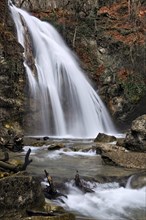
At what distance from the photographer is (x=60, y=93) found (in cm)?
1820

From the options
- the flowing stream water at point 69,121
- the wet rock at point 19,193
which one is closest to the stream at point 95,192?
the flowing stream water at point 69,121

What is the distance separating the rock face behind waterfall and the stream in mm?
4914

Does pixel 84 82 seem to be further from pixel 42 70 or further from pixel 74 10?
pixel 74 10

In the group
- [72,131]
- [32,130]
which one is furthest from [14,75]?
[72,131]

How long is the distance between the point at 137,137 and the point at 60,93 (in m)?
7.17

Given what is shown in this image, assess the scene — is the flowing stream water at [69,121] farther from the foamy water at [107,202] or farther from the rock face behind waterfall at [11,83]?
the rock face behind waterfall at [11,83]

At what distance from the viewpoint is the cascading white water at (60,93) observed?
17.1 metres

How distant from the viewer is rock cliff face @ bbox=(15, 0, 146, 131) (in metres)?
19.9

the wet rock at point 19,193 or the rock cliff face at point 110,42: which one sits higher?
the rock cliff face at point 110,42

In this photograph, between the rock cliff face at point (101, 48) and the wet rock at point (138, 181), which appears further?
the rock cliff face at point (101, 48)

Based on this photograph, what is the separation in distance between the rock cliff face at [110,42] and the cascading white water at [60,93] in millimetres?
1107

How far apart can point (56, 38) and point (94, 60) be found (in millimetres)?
2773

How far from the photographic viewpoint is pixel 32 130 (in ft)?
53.7

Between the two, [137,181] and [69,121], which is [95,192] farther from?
[69,121]
